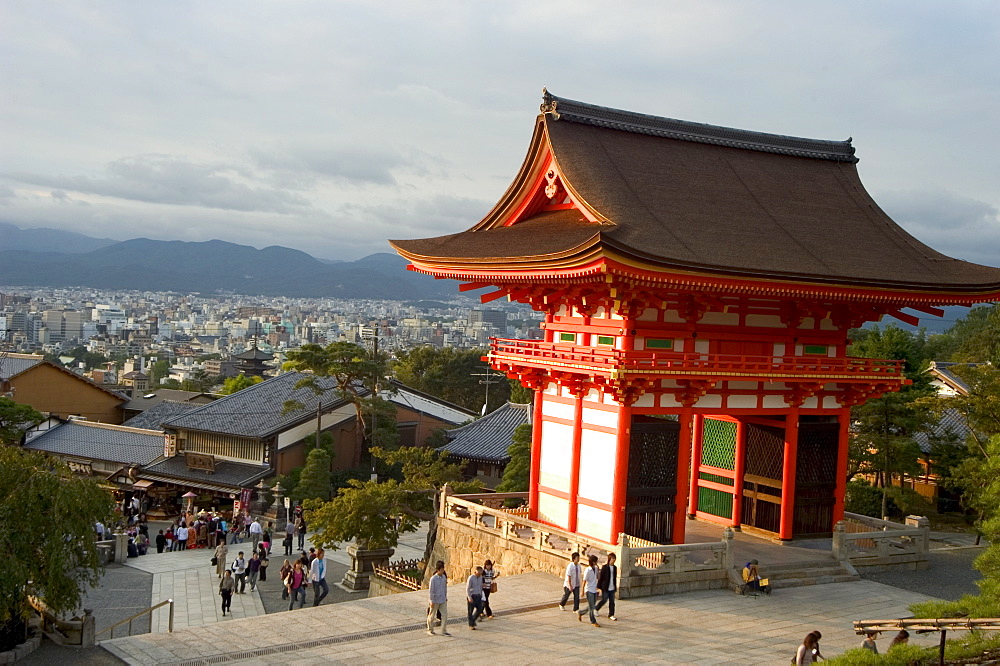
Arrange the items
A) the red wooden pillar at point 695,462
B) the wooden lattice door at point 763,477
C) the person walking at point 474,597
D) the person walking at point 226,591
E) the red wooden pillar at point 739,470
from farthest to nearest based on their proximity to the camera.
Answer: the red wooden pillar at point 695,462
the person walking at point 226,591
the red wooden pillar at point 739,470
the wooden lattice door at point 763,477
the person walking at point 474,597

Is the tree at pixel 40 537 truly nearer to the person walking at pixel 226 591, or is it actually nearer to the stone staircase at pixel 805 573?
the person walking at pixel 226 591

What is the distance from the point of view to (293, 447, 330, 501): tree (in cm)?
3888

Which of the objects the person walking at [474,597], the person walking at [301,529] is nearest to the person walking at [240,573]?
the person walking at [301,529]

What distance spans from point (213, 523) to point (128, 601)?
8155 millimetres

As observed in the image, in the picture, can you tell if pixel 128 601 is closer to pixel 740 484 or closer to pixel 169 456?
pixel 740 484

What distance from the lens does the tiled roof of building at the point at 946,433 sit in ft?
103

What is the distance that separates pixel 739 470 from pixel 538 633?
8.81m

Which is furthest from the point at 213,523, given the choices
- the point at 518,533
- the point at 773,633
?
the point at 773,633

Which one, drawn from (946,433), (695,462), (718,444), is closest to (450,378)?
(946,433)

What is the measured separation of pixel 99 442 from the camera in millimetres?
47938

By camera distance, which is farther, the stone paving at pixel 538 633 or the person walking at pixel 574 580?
the person walking at pixel 574 580

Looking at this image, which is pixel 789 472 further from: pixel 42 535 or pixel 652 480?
pixel 42 535

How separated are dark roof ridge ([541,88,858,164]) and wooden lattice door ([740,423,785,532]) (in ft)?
23.7

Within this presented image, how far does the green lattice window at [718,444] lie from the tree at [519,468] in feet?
30.0
